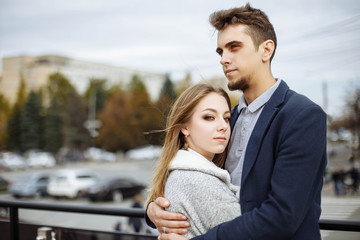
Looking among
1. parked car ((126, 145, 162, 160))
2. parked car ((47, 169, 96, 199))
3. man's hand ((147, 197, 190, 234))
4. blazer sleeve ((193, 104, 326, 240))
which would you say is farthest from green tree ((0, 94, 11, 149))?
blazer sleeve ((193, 104, 326, 240))

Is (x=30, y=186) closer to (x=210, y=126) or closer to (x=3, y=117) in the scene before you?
(x=210, y=126)

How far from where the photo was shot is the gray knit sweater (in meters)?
1.44

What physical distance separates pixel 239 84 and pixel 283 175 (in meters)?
0.52

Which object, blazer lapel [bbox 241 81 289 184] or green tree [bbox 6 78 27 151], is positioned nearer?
blazer lapel [bbox 241 81 289 184]

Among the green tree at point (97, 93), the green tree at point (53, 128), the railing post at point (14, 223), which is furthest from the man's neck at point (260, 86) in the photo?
the green tree at point (97, 93)

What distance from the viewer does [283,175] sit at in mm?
1254

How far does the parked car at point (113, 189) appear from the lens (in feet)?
57.5

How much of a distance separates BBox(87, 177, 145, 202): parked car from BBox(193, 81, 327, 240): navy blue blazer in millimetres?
16959

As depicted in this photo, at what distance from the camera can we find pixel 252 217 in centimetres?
128

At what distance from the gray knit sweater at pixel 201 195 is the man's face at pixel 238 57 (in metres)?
0.42

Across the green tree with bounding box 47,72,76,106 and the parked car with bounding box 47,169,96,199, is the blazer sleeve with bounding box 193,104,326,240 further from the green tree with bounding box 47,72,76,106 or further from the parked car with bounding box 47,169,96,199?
the green tree with bounding box 47,72,76,106

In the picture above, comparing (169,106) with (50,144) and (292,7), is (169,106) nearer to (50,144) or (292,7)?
(292,7)

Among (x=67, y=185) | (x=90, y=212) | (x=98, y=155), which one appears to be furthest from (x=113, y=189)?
(x=98, y=155)

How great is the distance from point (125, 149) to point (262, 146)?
43.6m
